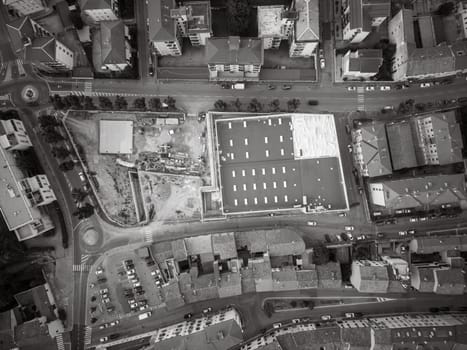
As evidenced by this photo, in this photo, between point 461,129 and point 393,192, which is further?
point 461,129

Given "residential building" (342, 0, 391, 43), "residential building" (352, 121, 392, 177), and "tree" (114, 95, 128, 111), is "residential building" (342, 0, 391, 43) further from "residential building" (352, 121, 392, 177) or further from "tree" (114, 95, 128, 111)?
"tree" (114, 95, 128, 111)

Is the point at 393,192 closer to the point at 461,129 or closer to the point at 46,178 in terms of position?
the point at 461,129

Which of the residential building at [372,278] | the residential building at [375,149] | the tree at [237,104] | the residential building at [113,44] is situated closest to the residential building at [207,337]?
the residential building at [372,278]

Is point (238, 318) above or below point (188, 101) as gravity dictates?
below

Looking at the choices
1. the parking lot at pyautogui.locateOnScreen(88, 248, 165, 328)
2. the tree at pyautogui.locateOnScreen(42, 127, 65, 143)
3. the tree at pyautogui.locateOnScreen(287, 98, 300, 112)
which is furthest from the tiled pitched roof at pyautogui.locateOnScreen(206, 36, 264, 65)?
the parking lot at pyautogui.locateOnScreen(88, 248, 165, 328)

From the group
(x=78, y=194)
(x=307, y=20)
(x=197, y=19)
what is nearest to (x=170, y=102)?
(x=197, y=19)

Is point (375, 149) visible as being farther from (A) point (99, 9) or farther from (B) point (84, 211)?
(A) point (99, 9)

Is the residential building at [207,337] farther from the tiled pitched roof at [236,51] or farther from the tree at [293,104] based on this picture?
the tiled pitched roof at [236,51]

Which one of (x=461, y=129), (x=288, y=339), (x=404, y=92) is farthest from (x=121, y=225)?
(x=461, y=129)
